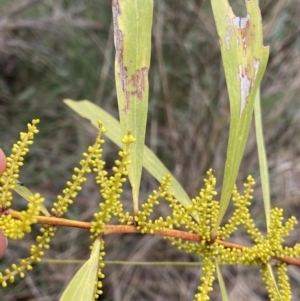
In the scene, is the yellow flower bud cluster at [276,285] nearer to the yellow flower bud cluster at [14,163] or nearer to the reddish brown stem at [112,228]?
the reddish brown stem at [112,228]

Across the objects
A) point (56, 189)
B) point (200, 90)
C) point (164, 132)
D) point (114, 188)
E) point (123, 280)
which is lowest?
point (114, 188)

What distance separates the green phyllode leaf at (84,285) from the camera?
622mm

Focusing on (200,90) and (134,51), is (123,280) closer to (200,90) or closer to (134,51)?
(200,90)

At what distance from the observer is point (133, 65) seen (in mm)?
773

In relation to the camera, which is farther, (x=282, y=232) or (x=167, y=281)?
(x=167, y=281)

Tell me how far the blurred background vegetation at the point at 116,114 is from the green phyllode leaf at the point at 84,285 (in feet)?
4.35

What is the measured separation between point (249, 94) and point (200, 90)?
135cm

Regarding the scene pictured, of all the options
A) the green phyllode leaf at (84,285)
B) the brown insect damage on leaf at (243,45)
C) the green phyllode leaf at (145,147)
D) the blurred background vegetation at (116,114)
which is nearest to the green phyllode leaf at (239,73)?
the brown insect damage on leaf at (243,45)

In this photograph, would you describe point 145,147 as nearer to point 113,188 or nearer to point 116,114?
point 113,188

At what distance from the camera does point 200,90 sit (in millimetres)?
2057

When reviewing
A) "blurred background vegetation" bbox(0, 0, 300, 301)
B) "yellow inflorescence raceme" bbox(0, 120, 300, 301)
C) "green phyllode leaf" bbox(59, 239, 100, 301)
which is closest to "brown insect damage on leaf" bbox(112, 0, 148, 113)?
"yellow inflorescence raceme" bbox(0, 120, 300, 301)

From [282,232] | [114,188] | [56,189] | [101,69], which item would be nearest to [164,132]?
[101,69]

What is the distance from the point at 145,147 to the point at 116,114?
3.69ft

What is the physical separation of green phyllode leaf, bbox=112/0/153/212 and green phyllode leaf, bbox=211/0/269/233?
0.48 ft
